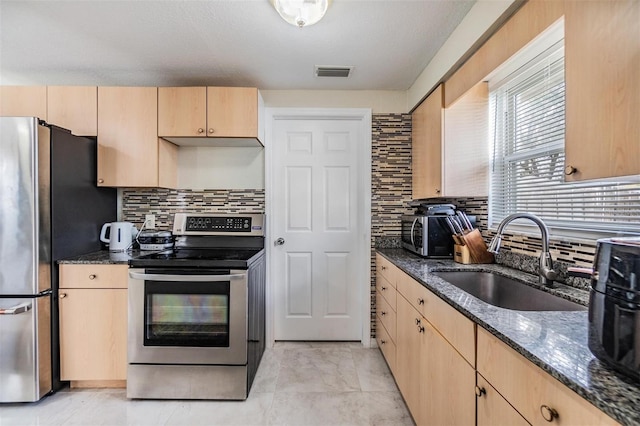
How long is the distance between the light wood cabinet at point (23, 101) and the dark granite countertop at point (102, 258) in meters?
1.08

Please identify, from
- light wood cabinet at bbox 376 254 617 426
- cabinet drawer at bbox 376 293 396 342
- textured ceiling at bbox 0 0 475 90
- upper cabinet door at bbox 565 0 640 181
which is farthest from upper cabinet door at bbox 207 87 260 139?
upper cabinet door at bbox 565 0 640 181

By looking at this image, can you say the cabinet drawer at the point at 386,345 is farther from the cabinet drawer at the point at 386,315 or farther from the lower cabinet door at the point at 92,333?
the lower cabinet door at the point at 92,333

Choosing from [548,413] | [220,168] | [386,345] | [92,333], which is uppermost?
[220,168]

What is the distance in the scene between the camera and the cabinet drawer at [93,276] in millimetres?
1968

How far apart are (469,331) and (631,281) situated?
52 centimetres

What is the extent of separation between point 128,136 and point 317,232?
1.67 m

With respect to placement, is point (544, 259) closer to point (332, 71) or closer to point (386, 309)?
point (386, 309)

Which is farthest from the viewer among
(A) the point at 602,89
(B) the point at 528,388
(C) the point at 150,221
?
(C) the point at 150,221

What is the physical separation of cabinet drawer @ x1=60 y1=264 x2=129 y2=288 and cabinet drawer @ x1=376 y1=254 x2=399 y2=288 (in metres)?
1.75

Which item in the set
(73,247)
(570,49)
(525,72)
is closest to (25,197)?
(73,247)

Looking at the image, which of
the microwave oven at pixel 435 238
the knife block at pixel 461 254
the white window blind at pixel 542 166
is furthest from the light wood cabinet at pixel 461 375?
the white window blind at pixel 542 166

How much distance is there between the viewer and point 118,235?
2.33 m

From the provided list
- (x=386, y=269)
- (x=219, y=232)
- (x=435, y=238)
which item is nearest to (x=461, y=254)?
(x=435, y=238)

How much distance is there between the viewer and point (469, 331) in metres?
1.06
